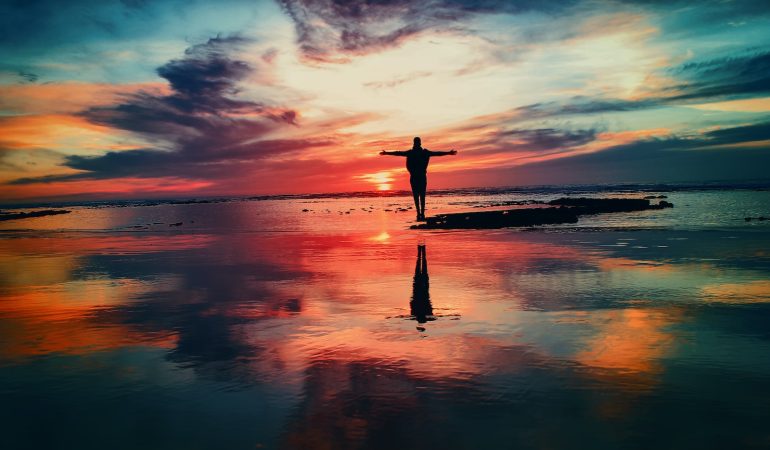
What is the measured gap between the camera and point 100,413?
5332mm

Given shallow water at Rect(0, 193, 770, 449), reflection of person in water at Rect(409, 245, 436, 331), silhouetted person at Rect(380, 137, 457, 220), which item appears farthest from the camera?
silhouetted person at Rect(380, 137, 457, 220)

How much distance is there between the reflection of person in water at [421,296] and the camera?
29.6 ft

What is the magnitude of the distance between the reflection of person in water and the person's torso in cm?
678

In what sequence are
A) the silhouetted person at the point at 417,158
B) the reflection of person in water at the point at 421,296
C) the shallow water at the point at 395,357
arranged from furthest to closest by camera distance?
the silhouetted person at the point at 417,158 < the reflection of person in water at the point at 421,296 < the shallow water at the point at 395,357

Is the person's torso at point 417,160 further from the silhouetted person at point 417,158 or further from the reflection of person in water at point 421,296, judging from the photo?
the reflection of person in water at point 421,296

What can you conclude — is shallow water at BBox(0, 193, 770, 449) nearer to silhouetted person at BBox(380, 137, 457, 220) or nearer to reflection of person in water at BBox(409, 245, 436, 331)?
reflection of person in water at BBox(409, 245, 436, 331)

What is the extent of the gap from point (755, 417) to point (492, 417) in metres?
2.38

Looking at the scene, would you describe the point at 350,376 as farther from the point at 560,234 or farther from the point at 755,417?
the point at 560,234

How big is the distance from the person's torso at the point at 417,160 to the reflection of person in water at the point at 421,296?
6776 mm

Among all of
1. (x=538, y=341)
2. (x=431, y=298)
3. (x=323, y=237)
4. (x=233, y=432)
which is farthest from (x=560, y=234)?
(x=233, y=432)

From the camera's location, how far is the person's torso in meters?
21.6

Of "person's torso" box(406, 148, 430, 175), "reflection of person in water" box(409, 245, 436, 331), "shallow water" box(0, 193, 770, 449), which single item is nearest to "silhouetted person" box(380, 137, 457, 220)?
"person's torso" box(406, 148, 430, 175)

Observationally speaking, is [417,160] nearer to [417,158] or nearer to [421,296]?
[417,158]

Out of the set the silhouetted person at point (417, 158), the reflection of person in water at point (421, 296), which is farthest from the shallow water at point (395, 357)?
the silhouetted person at point (417, 158)
